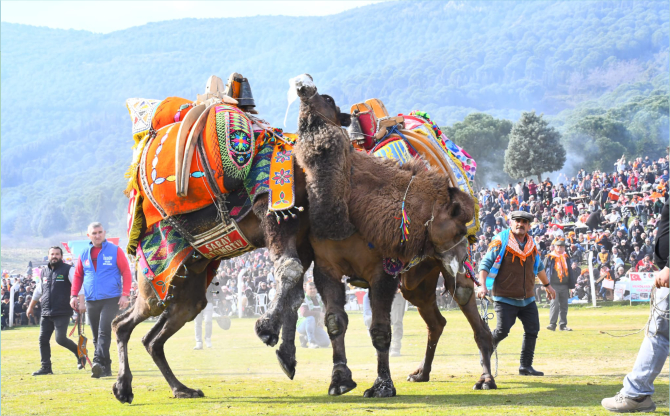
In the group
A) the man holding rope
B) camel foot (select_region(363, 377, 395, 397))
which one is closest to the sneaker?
the man holding rope

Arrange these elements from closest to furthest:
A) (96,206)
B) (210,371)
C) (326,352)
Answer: (210,371)
(326,352)
(96,206)

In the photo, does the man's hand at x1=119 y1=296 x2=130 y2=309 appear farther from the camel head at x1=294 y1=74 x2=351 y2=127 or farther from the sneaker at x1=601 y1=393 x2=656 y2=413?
the sneaker at x1=601 y1=393 x2=656 y2=413

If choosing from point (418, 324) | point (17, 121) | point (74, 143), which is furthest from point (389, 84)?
point (418, 324)

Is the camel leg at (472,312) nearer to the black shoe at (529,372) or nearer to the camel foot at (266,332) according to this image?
the black shoe at (529,372)

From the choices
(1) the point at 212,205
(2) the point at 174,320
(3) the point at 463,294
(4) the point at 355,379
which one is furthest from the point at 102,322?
(3) the point at 463,294

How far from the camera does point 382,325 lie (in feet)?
23.6

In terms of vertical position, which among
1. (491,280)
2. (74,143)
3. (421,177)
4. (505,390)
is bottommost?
(505,390)

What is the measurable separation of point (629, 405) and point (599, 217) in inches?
1020

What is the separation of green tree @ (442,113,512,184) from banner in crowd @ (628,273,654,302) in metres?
66.3

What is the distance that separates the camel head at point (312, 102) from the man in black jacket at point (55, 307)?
7.22 metres

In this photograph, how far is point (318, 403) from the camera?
7.02 m

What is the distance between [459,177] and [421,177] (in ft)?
4.89

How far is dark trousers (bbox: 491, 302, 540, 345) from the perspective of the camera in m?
9.55

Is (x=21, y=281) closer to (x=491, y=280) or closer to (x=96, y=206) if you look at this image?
(x=491, y=280)
